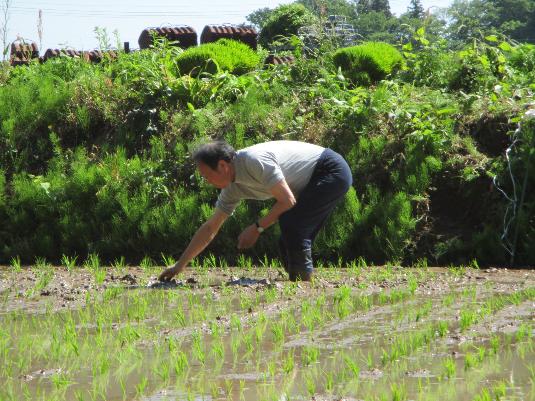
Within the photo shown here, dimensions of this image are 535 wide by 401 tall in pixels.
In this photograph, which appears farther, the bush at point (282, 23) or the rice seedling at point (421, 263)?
the bush at point (282, 23)

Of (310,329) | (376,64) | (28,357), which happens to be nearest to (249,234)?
(310,329)

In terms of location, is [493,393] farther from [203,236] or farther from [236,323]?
[203,236]

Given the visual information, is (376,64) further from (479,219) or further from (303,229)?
(303,229)

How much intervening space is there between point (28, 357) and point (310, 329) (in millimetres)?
1604

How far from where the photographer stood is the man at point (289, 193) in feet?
20.9

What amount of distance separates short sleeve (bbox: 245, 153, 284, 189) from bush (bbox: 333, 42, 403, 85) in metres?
4.48

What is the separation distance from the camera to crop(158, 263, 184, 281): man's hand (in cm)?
688

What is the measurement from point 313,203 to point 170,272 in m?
1.21

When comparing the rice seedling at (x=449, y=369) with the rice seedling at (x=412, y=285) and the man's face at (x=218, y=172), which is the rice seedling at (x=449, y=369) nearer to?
the rice seedling at (x=412, y=285)

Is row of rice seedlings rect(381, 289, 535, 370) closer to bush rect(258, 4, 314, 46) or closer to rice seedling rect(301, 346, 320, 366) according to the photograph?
rice seedling rect(301, 346, 320, 366)

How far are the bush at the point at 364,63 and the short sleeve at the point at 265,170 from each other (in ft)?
14.7

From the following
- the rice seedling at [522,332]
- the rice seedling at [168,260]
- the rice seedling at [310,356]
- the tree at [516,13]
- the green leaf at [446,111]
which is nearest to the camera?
the rice seedling at [310,356]

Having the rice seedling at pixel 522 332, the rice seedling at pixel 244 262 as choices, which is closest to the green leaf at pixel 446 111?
the rice seedling at pixel 244 262

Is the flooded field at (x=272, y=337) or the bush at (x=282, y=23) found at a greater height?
Answer: the bush at (x=282, y=23)
